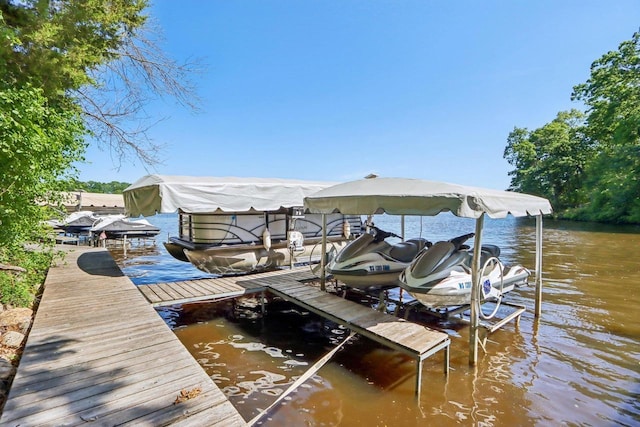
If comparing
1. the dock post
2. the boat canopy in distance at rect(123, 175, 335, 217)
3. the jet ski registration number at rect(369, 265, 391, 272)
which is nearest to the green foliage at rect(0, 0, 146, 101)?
the boat canopy in distance at rect(123, 175, 335, 217)

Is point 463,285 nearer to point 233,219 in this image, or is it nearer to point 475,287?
point 475,287

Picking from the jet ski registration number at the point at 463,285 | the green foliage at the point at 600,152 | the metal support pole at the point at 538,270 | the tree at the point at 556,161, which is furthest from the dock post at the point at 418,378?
the tree at the point at 556,161

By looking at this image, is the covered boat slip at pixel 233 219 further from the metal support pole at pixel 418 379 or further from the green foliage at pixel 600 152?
the green foliage at pixel 600 152

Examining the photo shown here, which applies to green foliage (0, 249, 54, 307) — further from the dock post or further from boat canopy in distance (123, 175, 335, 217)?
the dock post

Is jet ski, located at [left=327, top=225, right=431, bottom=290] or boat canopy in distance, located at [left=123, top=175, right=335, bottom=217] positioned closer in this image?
jet ski, located at [left=327, top=225, right=431, bottom=290]

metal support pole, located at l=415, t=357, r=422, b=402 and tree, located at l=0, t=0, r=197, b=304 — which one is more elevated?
tree, located at l=0, t=0, r=197, b=304

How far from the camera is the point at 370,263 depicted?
19.2 feet

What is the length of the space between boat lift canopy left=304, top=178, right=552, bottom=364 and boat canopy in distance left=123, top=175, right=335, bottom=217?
187 cm

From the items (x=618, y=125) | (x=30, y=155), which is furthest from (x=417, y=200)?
(x=618, y=125)

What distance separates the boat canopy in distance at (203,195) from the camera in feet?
20.0

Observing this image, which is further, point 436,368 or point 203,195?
point 203,195

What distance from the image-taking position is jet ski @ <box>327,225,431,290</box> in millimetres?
5844

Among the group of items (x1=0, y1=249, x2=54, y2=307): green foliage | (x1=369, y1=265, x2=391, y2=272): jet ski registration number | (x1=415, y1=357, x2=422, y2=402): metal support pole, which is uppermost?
(x1=369, y1=265, x2=391, y2=272): jet ski registration number

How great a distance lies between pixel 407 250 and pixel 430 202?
8.85ft
